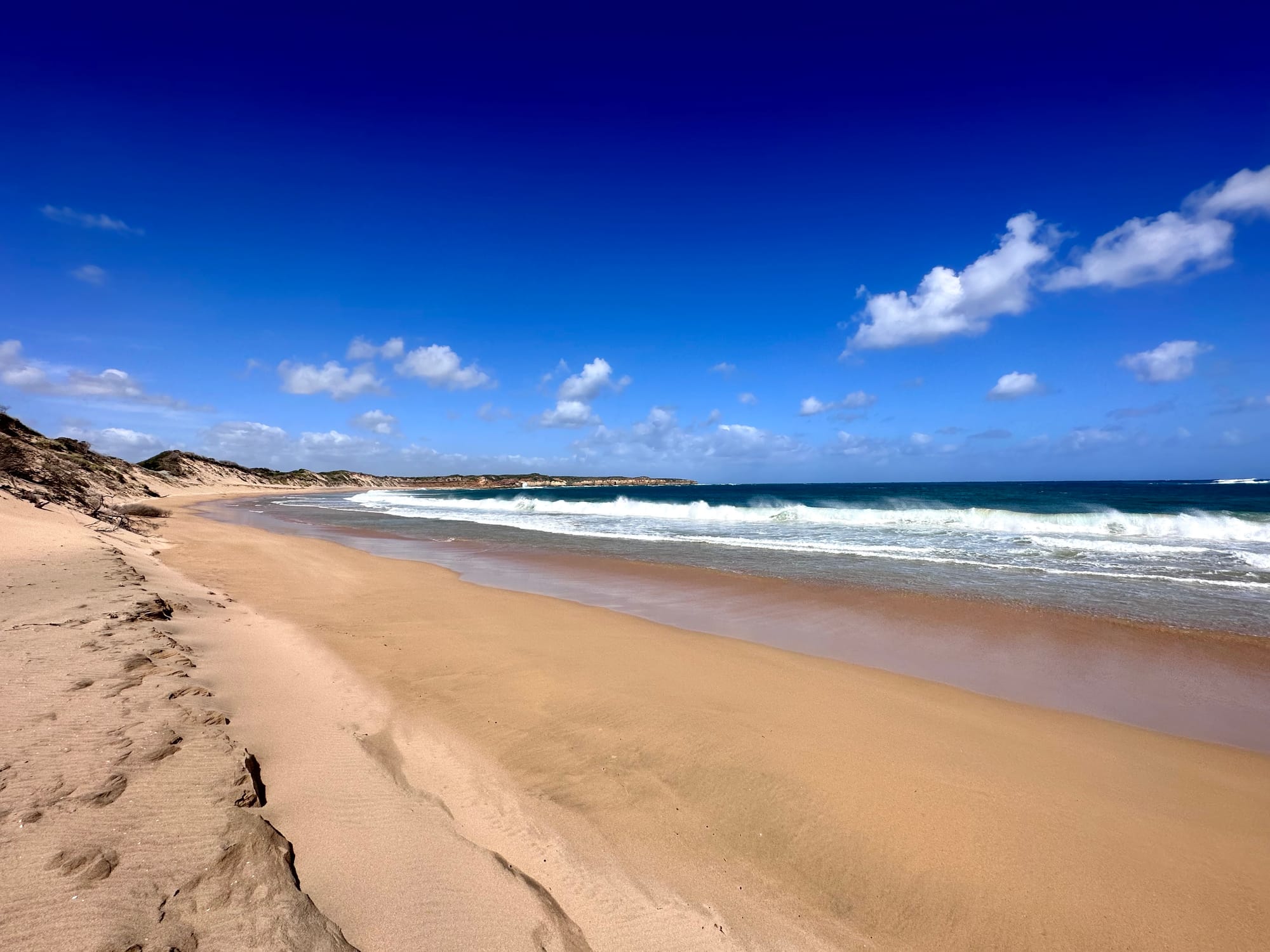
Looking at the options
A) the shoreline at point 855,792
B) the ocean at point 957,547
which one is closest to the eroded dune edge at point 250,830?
the shoreline at point 855,792

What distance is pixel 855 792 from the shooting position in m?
4.07

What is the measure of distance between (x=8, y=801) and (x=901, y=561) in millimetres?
16202

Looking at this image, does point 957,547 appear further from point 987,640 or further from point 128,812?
point 128,812

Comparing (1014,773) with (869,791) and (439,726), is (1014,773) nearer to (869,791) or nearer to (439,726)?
(869,791)

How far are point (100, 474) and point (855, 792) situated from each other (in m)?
43.3

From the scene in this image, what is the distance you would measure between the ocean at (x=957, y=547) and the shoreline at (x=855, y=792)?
20.7ft

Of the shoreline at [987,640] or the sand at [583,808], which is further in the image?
the shoreline at [987,640]

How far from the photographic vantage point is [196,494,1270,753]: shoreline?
5.98m

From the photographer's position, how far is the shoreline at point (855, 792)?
3.07 meters

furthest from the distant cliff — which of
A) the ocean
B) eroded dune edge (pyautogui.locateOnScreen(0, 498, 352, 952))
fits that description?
eroded dune edge (pyautogui.locateOnScreen(0, 498, 352, 952))

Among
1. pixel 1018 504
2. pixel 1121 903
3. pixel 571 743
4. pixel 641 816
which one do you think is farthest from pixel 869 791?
pixel 1018 504

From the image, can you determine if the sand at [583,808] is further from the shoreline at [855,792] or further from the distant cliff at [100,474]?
the distant cliff at [100,474]

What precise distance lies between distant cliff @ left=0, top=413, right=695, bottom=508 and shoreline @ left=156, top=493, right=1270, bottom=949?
17477 millimetres

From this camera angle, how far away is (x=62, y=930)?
2039 mm
